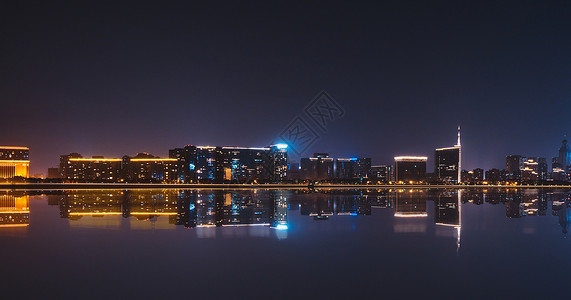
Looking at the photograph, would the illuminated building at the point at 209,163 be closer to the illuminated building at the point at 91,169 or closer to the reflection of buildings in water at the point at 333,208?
the illuminated building at the point at 91,169

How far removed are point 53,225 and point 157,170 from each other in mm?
180563

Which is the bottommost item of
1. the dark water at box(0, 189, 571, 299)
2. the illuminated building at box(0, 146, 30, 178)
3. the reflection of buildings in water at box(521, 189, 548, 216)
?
the reflection of buildings in water at box(521, 189, 548, 216)

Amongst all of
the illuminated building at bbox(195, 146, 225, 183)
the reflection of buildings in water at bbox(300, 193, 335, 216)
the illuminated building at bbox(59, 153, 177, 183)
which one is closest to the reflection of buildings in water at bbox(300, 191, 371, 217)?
the reflection of buildings in water at bbox(300, 193, 335, 216)

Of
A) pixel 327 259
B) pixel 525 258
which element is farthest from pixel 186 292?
pixel 525 258

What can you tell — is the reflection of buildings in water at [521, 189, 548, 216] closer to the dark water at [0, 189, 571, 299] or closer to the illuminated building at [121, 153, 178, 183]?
the dark water at [0, 189, 571, 299]

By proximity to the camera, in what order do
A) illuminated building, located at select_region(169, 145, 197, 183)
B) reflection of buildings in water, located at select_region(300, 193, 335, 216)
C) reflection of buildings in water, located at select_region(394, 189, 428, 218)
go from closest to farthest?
1. reflection of buildings in water, located at select_region(394, 189, 428, 218)
2. reflection of buildings in water, located at select_region(300, 193, 335, 216)
3. illuminated building, located at select_region(169, 145, 197, 183)

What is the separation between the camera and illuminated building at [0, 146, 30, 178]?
442 feet

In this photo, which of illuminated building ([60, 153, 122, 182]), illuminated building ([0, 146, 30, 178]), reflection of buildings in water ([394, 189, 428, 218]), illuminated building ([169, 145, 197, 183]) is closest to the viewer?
reflection of buildings in water ([394, 189, 428, 218])

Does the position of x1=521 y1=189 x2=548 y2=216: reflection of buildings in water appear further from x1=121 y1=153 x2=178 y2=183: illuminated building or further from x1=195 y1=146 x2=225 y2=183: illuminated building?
x1=121 y1=153 x2=178 y2=183: illuminated building

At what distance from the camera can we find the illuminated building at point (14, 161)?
135 meters

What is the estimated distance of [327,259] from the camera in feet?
38.3

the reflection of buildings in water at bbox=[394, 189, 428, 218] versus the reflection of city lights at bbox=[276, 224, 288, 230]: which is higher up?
the reflection of city lights at bbox=[276, 224, 288, 230]

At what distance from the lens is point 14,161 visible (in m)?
137

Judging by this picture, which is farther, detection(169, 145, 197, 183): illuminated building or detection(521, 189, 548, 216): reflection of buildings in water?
detection(169, 145, 197, 183): illuminated building
